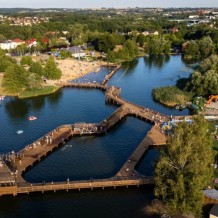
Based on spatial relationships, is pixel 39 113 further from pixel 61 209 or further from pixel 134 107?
pixel 61 209

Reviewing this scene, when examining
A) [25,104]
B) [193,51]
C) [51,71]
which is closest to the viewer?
[25,104]

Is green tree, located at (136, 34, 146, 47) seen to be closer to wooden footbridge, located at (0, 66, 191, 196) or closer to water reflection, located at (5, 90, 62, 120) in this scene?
Answer: water reflection, located at (5, 90, 62, 120)

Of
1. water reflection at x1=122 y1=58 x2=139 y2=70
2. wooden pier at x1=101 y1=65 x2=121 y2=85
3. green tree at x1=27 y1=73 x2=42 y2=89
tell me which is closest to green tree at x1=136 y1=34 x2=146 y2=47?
water reflection at x1=122 y1=58 x2=139 y2=70

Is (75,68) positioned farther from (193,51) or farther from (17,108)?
(193,51)

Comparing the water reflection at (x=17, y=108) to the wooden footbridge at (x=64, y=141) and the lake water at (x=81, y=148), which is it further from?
the wooden footbridge at (x=64, y=141)

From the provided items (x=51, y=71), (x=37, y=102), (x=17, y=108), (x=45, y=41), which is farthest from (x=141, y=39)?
(x=17, y=108)

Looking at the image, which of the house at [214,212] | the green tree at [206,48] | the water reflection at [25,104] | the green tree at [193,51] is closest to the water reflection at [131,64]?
the green tree at [193,51]
